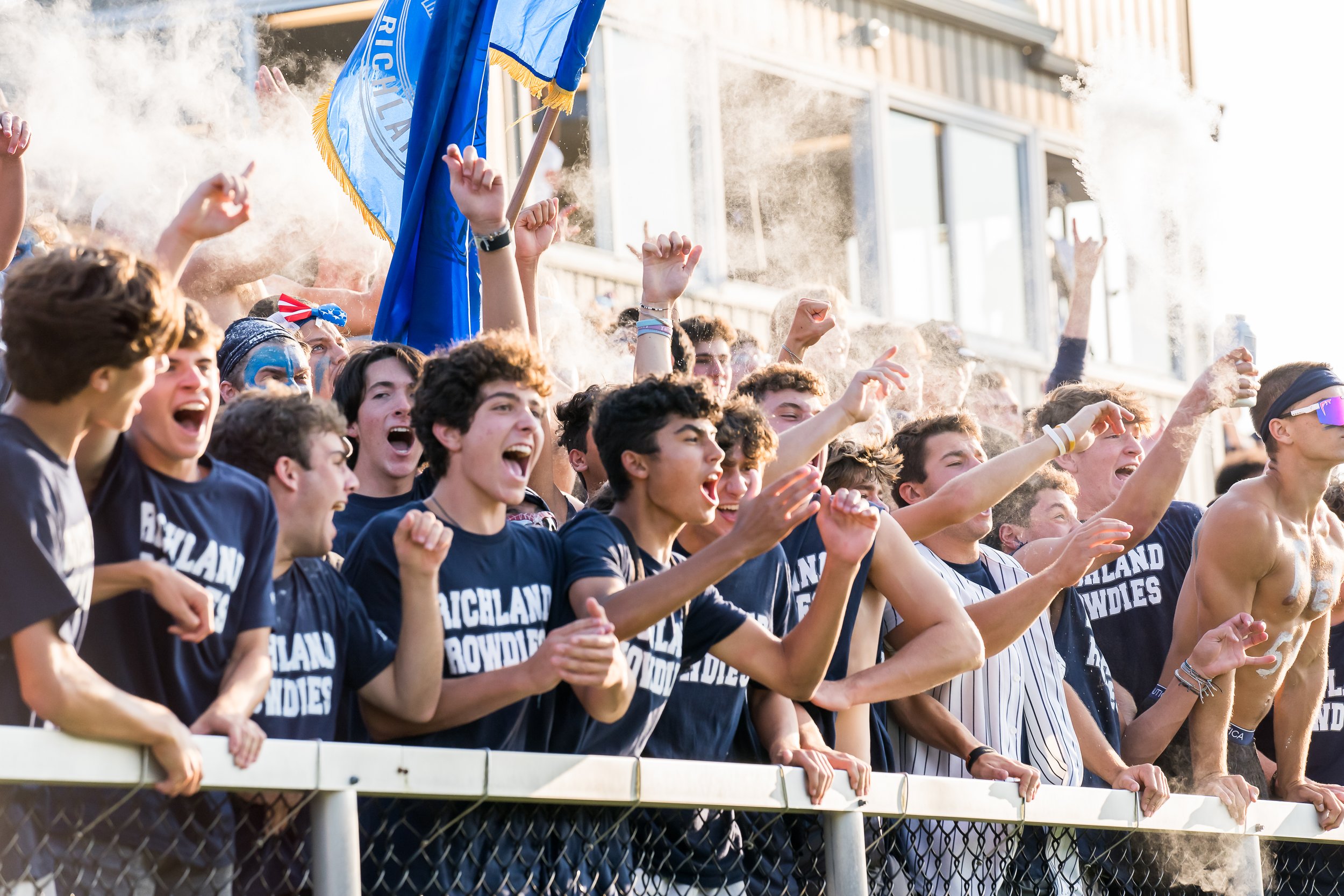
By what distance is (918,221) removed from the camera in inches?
485

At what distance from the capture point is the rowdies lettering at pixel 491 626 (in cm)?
315

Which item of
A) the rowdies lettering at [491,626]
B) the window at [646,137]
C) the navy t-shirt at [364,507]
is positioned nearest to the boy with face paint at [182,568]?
the rowdies lettering at [491,626]

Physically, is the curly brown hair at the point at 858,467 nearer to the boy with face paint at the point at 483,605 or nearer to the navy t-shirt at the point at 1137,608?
the navy t-shirt at the point at 1137,608

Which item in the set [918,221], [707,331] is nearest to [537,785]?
[707,331]

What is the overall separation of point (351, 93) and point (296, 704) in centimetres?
310

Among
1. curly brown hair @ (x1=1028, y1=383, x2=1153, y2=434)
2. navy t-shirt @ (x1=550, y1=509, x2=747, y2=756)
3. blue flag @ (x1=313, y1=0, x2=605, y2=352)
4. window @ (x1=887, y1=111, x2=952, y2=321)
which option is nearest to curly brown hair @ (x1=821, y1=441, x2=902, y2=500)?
curly brown hair @ (x1=1028, y1=383, x2=1153, y2=434)

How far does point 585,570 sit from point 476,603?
0.74 feet

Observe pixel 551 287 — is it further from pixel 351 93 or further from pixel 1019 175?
pixel 1019 175

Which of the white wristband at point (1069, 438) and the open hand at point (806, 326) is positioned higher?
the open hand at point (806, 326)

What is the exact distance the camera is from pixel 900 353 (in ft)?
24.9

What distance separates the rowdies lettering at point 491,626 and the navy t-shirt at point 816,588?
2.49ft

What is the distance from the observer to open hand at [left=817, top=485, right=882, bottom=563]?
332 centimetres

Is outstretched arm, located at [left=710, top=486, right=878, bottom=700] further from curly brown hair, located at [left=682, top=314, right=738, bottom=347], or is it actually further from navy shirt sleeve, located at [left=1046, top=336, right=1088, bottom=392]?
navy shirt sleeve, located at [left=1046, top=336, right=1088, bottom=392]

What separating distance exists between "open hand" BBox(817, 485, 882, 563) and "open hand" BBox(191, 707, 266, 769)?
128 centimetres
